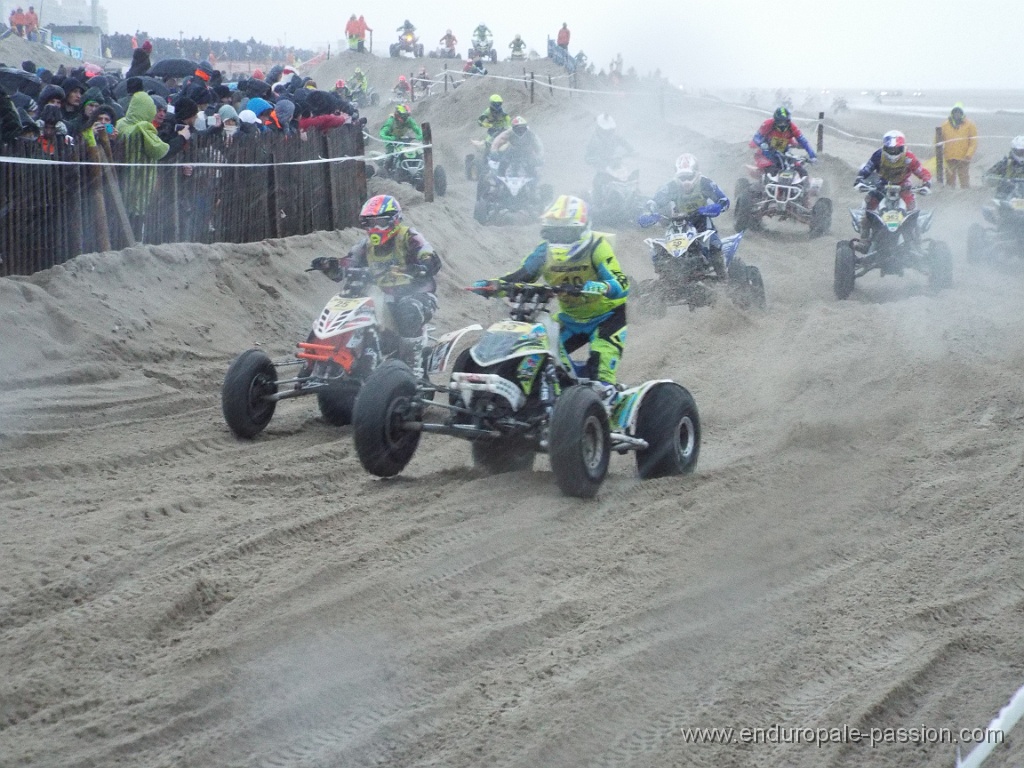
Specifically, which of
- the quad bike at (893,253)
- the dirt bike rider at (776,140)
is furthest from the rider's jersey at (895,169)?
the dirt bike rider at (776,140)

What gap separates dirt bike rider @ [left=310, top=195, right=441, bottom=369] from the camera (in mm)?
9078

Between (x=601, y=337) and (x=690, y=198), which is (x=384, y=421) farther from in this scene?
(x=690, y=198)

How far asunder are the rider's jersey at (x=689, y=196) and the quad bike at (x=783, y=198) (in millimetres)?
4294

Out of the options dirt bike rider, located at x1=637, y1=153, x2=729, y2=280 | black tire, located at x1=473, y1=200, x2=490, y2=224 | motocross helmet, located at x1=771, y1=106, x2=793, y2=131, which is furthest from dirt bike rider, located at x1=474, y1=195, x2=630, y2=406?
motocross helmet, located at x1=771, y1=106, x2=793, y2=131

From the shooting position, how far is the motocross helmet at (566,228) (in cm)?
758

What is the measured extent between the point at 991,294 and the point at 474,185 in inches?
463

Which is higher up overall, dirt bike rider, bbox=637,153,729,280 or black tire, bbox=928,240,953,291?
dirt bike rider, bbox=637,153,729,280

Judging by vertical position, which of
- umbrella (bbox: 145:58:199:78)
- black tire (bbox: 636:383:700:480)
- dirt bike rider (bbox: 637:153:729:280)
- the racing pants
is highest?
umbrella (bbox: 145:58:199:78)

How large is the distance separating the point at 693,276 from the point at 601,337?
5.92 m

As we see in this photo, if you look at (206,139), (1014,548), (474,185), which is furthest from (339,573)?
(474,185)

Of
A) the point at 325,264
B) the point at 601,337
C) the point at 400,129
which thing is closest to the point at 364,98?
the point at 400,129

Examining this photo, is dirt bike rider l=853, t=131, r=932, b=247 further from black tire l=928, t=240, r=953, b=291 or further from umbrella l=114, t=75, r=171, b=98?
umbrella l=114, t=75, r=171, b=98

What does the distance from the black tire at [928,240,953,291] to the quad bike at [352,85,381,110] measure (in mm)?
27914

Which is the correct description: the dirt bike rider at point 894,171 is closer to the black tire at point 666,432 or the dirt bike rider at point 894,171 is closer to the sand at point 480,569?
Answer: the sand at point 480,569
